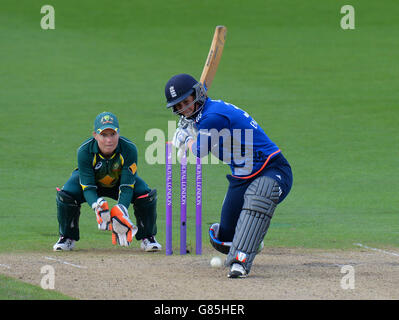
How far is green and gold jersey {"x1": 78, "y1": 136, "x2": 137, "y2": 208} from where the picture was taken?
7906 mm

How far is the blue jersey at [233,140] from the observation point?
6996mm

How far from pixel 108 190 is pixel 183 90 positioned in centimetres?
173

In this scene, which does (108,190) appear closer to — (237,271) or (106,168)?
(106,168)

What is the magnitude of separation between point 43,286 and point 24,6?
20.2 meters

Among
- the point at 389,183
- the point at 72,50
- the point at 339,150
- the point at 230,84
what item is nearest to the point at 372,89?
the point at 230,84

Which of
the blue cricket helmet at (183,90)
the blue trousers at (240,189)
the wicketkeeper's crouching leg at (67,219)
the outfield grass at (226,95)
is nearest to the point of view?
the blue cricket helmet at (183,90)

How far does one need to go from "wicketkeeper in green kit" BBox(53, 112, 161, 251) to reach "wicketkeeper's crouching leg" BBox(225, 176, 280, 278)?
3.46 feet

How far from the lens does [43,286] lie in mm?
6555

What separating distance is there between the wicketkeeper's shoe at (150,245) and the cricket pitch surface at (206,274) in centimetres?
11

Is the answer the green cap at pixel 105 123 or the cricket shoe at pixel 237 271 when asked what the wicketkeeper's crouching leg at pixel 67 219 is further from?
the cricket shoe at pixel 237 271

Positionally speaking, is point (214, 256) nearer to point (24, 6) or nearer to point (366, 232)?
point (366, 232)

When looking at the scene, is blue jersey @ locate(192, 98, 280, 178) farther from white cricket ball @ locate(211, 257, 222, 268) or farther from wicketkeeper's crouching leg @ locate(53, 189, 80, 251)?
wicketkeeper's crouching leg @ locate(53, 189, 80, 251)

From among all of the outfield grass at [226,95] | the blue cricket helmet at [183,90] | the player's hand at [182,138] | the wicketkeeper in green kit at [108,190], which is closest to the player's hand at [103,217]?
the wicketkeeper in green kit at [108,190]

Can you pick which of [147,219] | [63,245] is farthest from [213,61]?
[63,245]
